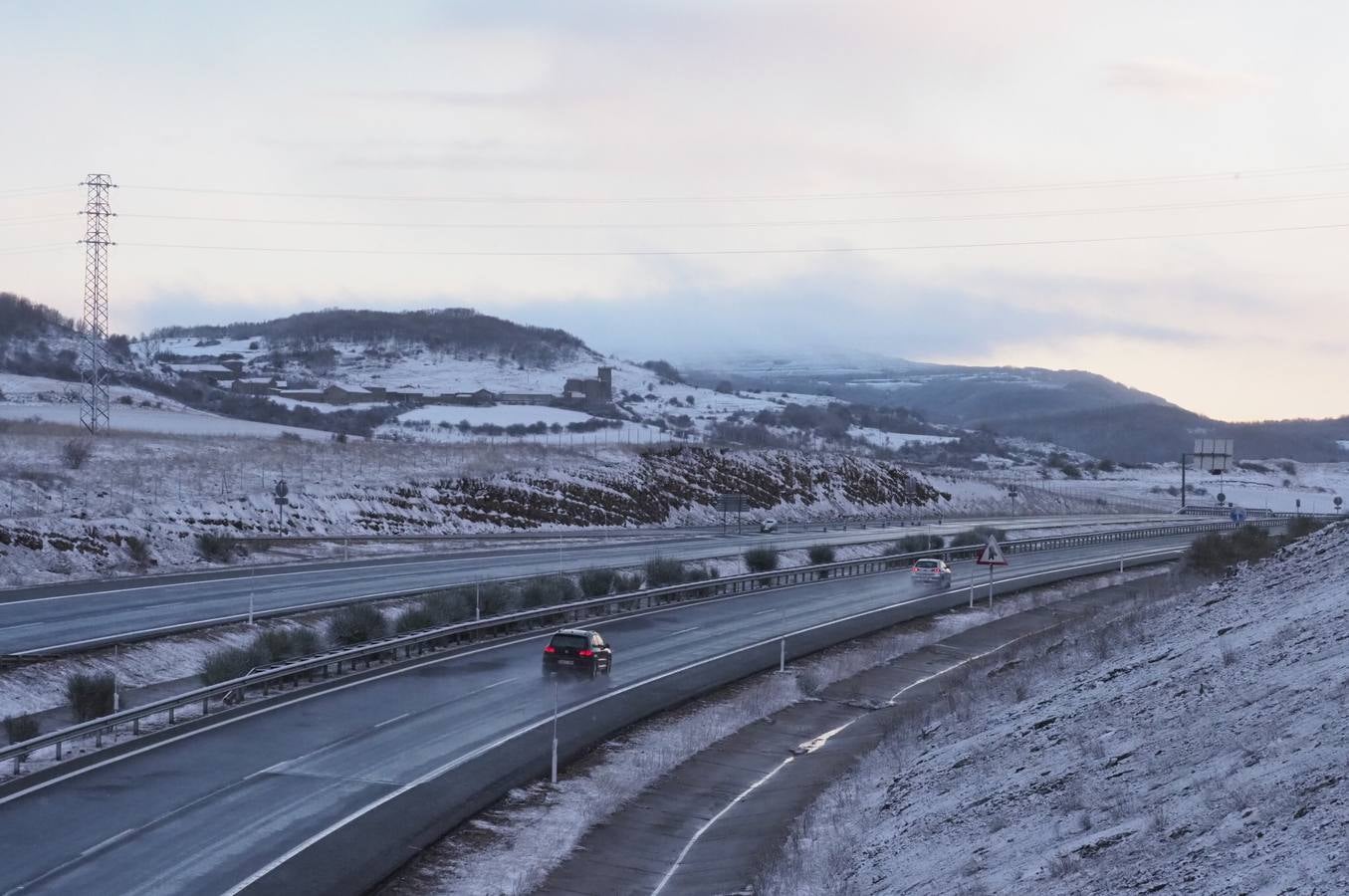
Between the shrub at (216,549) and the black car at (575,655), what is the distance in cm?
2478

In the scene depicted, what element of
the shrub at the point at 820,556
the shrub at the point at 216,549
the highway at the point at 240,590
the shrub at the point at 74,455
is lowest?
the shrub at the point at 820,556

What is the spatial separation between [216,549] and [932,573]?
96.4 feet

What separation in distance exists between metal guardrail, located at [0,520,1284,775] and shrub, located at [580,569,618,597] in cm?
159

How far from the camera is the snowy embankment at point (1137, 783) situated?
11062mm

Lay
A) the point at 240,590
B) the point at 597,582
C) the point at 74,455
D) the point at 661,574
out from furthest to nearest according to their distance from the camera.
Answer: the point at 74,455
the point at 661,574
the point at 597,582
the point at 240,590

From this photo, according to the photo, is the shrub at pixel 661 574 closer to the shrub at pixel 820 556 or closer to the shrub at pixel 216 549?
the shrub at pixel 820 556

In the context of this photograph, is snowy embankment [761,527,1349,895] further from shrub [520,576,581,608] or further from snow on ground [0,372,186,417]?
snow on ground [0,372,186,417]

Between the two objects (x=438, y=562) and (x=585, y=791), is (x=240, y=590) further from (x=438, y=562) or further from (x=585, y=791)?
(x=585, y=791)

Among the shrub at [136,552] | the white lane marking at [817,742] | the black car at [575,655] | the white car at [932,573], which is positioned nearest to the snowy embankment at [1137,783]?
the white lane marking at [817,742]

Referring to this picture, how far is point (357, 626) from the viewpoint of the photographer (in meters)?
32.8

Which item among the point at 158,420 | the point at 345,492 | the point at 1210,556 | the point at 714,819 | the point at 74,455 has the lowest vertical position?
the point at 714,819

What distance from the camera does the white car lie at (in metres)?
53.4

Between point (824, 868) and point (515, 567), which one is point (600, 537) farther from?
point (824, 868)

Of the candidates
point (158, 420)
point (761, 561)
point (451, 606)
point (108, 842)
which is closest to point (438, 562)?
point (761, 561)
